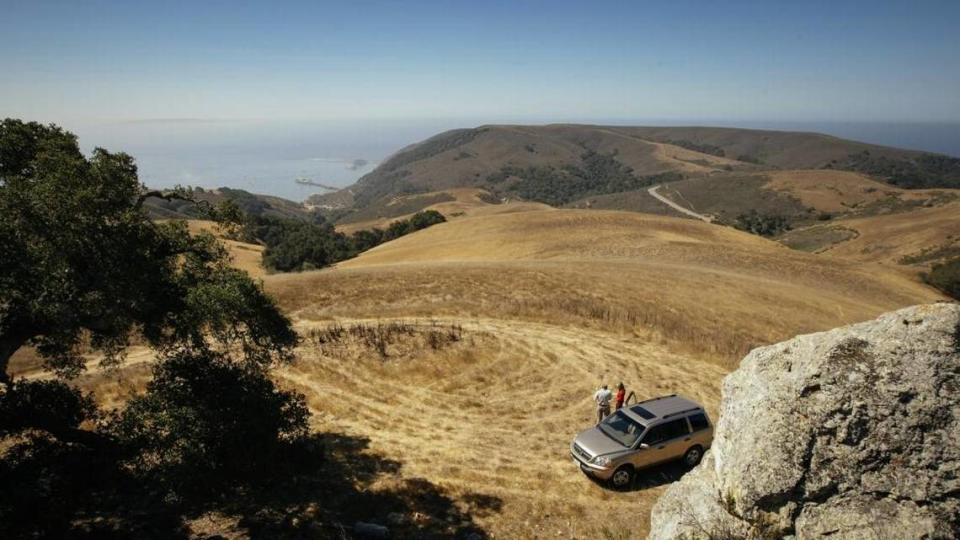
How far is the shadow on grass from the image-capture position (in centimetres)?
1066

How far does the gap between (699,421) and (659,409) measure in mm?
1433

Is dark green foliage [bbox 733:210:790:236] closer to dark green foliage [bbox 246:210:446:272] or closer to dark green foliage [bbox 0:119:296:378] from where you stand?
dark green foliage [bbox 246:210:446:272]

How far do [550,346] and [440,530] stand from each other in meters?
14.8

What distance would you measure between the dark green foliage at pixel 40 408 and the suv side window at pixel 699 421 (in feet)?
→ 58.3

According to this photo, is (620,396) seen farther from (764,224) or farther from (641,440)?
(764,224)

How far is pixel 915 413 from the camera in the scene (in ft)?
25.3

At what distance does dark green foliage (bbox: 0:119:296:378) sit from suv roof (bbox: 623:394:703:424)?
38.2 ft

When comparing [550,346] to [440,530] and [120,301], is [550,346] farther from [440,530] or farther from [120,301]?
[120,301]

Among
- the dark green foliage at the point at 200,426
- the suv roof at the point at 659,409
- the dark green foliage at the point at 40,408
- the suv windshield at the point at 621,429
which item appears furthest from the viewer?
the suv roof at the point at 659,409

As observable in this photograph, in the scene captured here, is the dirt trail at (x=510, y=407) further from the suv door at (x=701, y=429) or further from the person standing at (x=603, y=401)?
the suv door at (x=701, y=429)

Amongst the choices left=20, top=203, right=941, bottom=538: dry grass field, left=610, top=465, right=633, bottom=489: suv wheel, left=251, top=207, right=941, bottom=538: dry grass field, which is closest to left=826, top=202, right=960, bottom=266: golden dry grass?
left=251, top=207, right=941, bottom=538: dry grass field

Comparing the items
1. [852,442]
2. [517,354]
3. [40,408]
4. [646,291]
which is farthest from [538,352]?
[40,408]

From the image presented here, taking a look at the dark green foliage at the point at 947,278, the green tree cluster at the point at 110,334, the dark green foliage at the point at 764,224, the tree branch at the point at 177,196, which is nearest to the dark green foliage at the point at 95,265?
the green tree cluster at the point at 110,334

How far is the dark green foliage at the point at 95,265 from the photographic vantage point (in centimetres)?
995
